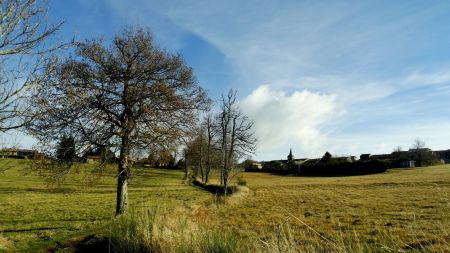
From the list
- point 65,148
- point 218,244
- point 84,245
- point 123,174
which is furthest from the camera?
point 123,174

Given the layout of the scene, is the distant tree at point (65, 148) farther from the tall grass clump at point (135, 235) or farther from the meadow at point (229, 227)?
the tall grass clump at point (135, 235)

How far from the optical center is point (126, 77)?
17062 mm

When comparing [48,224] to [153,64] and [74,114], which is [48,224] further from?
[153,64]

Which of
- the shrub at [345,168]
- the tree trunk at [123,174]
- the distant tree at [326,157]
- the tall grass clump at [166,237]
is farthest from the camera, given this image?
the distant tree at [326,157]

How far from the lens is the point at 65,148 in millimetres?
16438

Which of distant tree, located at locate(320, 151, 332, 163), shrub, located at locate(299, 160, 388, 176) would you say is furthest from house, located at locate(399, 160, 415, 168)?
distant tree, located at locate(320, 151, 332, 163)

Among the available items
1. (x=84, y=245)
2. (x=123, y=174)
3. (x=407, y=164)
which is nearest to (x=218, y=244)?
(x=84, y=245)

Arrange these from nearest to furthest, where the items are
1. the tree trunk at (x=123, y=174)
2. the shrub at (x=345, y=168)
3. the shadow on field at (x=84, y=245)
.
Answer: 1. the shadow on field at (x=84, y=245)
2. the tree trunk at (x=123, y=174)
3. the shrub at (x=345, y=168)

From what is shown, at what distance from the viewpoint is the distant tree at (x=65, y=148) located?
16.4 m

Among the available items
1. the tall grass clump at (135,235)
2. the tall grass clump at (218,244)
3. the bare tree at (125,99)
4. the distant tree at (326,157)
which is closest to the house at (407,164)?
the distant tree at (326,157)

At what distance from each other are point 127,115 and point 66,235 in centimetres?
578

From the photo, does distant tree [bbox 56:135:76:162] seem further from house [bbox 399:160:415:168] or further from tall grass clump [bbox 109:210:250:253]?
house [bbox 399:160:415:168]

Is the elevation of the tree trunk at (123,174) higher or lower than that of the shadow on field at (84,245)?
higher

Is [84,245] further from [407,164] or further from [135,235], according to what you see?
[407,164]
